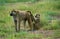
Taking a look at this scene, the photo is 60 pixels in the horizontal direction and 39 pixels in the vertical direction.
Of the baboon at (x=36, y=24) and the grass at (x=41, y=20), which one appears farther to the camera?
the baboon at (x=36, y=24)

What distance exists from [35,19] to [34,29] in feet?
1.52

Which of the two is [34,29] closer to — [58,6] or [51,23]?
[51,23]

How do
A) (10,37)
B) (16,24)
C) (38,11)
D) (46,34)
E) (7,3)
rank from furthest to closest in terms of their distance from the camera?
(7,3), (38,11), (16,24), (46,34), (10,37)

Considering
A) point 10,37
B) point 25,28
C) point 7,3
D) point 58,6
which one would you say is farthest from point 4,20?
point 7,3

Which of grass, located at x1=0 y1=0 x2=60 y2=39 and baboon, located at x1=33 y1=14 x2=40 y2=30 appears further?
baboon, located at x1=33 y1=14 x2=40 y2=30

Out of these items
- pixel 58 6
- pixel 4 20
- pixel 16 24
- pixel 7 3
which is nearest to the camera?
pixel 16 24

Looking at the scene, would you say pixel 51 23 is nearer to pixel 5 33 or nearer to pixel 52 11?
pixel 5 33

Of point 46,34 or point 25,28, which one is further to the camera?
point 25,28

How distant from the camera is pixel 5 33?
10.2 meters

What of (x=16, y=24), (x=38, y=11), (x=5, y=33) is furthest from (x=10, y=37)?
(x=38, y=11)

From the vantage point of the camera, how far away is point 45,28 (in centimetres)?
1104

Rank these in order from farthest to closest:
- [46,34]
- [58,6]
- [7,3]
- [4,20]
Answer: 1. [7,3]
2. [58,6]
3. [4,20]
4. [46,34]

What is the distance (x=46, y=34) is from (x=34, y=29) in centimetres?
137

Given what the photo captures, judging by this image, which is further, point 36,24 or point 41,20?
point 41,20
